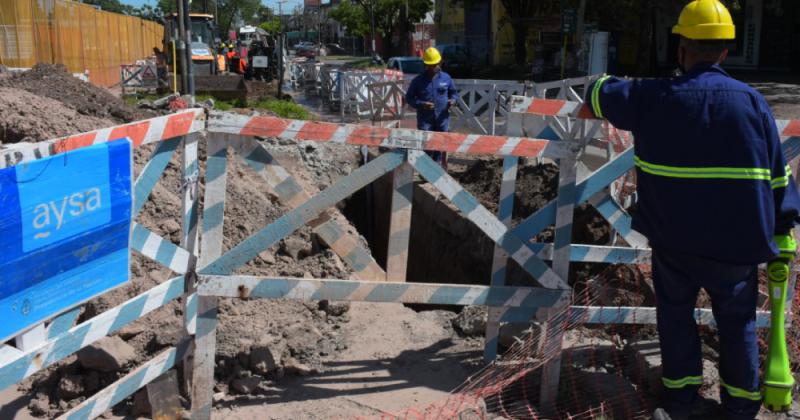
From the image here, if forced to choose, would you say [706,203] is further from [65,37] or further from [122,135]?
[65,37]

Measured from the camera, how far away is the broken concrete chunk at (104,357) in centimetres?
404

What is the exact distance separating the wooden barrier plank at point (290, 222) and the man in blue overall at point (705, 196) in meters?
1.21

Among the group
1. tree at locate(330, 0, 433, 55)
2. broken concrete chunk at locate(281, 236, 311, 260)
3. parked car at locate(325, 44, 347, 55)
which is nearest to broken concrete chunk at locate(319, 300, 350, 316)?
broken concrete chunk at locate(281, 236, 311, 260)

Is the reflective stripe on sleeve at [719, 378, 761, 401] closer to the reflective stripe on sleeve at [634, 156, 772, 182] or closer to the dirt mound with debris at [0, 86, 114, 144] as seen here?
the reflective stripe on sleeve at [634, 156, 772, 182]

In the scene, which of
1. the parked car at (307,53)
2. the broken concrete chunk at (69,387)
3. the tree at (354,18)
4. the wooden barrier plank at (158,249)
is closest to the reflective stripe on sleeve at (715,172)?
the wooden barrier plank at (158,249)

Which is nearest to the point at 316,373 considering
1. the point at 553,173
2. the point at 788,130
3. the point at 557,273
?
the point at 557,273

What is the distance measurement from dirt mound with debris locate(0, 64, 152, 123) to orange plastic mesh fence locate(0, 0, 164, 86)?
8460 mm

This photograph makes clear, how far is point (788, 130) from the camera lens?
165 inches

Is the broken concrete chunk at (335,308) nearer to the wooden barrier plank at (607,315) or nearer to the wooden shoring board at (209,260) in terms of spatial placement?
the wooden barrier plank at (607,315)

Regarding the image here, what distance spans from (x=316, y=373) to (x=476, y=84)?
36.7 ft

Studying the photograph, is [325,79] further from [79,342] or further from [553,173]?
[79,342]

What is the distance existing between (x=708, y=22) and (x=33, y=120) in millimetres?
6128

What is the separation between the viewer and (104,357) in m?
4.06

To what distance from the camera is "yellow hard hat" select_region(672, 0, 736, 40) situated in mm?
3512
